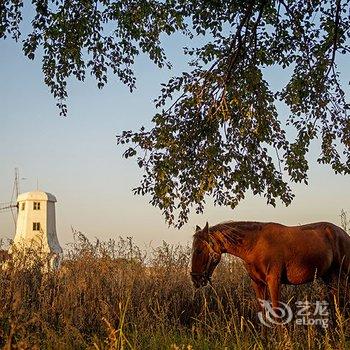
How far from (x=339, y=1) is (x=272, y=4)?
1.42 m

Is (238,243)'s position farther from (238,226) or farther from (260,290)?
(260,290)

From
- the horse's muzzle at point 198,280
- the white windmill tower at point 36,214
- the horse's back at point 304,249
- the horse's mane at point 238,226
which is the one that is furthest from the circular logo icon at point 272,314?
the white windmill tower at point 36,214

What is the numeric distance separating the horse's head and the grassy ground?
0.28m

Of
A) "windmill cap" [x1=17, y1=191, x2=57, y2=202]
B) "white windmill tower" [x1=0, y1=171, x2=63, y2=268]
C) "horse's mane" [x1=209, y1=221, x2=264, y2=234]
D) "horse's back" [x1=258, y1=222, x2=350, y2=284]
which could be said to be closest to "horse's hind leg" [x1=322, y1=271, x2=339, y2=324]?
"horse's back" [x1=258, y1=222, x2=350, y2=284]

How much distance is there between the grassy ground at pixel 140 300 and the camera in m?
6.87

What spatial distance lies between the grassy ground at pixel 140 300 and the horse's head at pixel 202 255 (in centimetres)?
28

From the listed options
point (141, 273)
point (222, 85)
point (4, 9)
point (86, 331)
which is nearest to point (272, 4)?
point (222, 85)

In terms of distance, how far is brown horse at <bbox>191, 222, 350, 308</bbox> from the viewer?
7.13 meters

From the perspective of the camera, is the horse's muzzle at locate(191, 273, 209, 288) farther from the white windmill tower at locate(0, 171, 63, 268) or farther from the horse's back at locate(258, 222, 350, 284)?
the white windmill tower at locate(0, 171, 63, 268)

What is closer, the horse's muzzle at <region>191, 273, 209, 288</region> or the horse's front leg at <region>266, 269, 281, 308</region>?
the horse's front leg at <region>266, 269, 281, 308</region>

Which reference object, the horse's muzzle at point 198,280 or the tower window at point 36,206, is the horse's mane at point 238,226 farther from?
the tower window at point 36,206

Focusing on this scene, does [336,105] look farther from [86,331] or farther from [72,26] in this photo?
[86,331]

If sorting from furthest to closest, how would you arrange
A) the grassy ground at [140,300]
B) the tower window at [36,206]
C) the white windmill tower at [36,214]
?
the tower window at [36,206] → the white windmill tower at [36,214] → the grassy ground at [140,300]

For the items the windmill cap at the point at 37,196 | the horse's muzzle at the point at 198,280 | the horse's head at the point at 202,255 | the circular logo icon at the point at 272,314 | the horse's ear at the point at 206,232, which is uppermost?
the windmill cap at the point at 37,196
